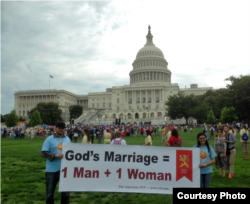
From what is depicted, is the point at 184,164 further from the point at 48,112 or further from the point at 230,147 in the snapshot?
the point at 48,112

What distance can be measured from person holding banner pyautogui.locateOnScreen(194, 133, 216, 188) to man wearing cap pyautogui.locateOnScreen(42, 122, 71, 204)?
128 inches

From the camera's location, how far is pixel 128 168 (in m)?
5.65

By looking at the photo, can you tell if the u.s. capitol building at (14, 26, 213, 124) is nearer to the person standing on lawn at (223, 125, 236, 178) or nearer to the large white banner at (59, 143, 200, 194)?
the person standing on lawn at (223, 125, 236, 178)

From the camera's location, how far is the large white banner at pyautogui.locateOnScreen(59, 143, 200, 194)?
5523 mm

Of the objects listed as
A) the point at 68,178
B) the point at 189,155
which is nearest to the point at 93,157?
the point at 68,178

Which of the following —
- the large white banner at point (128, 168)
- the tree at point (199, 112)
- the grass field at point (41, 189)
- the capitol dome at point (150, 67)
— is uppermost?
the capitol dome at point (150, 67)

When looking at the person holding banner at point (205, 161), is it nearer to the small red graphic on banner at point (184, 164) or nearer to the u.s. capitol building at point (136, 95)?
the small red graphic on banner at point (184, 164)

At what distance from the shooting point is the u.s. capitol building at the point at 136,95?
319 feet

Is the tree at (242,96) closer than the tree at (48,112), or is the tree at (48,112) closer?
the tree at (242,96)

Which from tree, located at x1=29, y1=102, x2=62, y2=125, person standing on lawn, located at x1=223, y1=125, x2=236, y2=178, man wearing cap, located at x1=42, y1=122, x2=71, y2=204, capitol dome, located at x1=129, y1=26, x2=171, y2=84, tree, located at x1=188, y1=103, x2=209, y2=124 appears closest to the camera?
man wearing cap, located at x1=42, y1=122, x2=71, y2=204

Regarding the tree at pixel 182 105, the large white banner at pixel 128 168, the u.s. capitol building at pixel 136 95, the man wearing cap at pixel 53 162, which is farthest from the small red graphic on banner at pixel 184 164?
the u.s. capitol building at pixel 136 95

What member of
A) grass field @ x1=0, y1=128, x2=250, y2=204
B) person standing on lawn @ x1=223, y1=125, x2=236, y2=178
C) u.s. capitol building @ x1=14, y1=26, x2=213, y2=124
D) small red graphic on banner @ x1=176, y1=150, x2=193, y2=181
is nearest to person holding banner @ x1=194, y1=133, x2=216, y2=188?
small red graphic on banner @ x1=176, y1=150, x2=193, y2=181

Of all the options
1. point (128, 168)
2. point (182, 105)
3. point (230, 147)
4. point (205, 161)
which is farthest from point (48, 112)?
point (205, 161)

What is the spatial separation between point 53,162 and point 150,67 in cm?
10893
